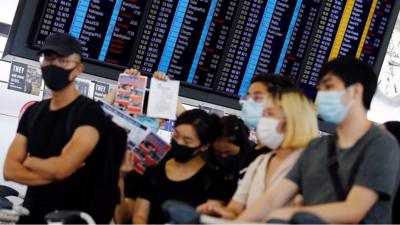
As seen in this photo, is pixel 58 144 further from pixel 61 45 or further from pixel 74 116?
pixel 61 45

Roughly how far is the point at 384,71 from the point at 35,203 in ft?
15.3

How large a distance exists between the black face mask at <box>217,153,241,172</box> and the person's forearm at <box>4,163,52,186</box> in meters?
0.93

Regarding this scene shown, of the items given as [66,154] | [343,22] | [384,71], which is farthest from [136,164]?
[384,71]

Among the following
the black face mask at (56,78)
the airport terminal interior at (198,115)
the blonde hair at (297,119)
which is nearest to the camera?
the airport terminal interior at (198,115)

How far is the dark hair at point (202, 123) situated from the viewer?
3.42m

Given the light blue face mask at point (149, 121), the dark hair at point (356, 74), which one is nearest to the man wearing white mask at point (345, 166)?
the dark hair at point (356, 74)

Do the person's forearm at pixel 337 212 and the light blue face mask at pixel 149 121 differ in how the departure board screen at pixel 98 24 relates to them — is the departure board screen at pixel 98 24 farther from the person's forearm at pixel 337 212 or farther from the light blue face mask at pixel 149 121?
the person's forearm at pixel 337 212

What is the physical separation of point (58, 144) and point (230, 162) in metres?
0.96

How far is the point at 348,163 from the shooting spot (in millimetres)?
2432

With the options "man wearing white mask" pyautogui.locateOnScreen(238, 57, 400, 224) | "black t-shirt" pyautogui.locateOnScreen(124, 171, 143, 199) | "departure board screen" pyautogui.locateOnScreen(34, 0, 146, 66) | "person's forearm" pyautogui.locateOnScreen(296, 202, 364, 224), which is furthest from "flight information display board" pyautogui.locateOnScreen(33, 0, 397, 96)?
"person's forearm" pyautogui.locateOnScreen(296, 202, 364, 224)

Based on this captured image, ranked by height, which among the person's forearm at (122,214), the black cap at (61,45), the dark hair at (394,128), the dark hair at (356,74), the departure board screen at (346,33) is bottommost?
the person's forearm at (122,214)

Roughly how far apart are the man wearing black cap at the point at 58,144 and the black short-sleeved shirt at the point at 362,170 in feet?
3.46

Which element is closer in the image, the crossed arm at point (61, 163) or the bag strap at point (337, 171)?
the bag strap at point (337, 171)

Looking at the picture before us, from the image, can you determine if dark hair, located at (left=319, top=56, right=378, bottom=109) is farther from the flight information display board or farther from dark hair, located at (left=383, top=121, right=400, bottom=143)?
the flight information display board
